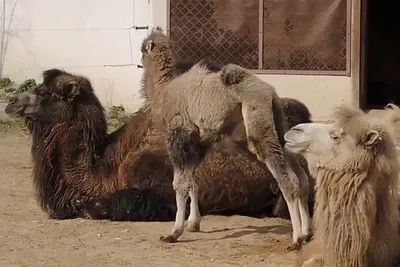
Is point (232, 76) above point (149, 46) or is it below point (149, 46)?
below

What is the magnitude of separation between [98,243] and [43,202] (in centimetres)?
121

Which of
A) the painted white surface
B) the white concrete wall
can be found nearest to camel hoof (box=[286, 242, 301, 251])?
the painted white surface

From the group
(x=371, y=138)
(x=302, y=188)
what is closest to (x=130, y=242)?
(x=302, y=188)

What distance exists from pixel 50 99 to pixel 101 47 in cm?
612

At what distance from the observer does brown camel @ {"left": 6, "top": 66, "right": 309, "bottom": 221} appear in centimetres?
772

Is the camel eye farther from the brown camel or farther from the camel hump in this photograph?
the brown camel

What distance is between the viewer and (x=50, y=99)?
7.89 meters

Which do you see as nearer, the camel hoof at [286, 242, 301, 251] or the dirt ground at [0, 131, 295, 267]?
the dirt ground at [0, 131, 295, 267]

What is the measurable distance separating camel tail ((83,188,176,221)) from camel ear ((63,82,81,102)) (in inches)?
37.5

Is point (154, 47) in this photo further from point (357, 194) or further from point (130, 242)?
point (357, 194)

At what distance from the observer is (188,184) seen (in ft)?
22.6

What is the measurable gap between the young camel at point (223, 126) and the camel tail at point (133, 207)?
0.43 meters

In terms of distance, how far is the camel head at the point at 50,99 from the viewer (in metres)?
7.87

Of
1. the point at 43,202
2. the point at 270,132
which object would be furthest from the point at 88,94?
the point at 270,132
